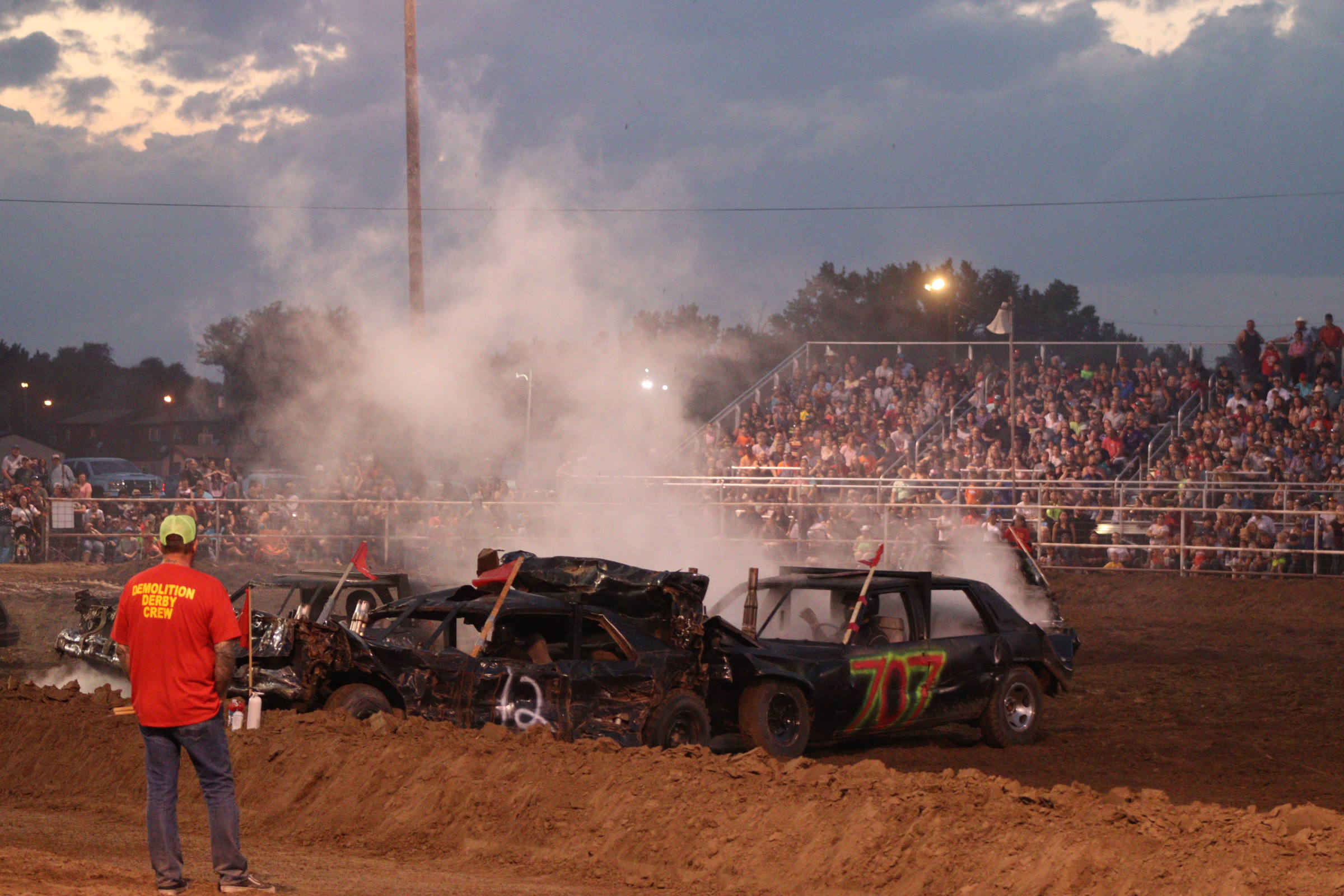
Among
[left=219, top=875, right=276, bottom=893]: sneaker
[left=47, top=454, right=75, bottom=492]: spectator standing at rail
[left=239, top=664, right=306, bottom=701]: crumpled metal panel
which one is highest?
[left=47, top=454, right=75, bottom=492]: spectator standing at rail

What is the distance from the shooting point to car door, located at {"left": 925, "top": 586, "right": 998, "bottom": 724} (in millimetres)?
10125

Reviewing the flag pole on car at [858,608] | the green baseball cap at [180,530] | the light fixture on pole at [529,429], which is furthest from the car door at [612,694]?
the light fixture on pole at [529,429]

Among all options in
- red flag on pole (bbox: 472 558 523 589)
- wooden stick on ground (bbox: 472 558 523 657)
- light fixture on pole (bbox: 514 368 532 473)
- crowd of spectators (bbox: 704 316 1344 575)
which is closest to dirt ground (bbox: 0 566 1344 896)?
wooden stick on ground (bbox: 472 558 523 657)

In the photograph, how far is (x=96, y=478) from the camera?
130ft

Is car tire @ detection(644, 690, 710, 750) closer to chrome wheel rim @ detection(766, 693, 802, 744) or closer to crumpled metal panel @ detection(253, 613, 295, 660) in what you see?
chrome wheel rim @ detection(766, 693, 802, 744)

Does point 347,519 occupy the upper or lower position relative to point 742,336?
lower

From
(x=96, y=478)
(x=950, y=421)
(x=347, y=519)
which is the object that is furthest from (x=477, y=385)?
(x=96, y=478)

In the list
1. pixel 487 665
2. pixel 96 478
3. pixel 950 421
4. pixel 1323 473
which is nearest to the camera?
pixel 487 665

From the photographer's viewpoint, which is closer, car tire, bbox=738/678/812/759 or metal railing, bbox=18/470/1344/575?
car tire, bbox=738/678/812/759

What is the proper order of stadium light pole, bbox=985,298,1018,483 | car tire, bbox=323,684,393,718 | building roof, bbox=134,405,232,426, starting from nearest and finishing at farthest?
1. car tire, bbox=323,684,393,718
2. stadium light pole, bbox=985,298,1018,483
3. building roof, bbox=134,405,232,426

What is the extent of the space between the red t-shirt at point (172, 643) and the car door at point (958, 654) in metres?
6.06

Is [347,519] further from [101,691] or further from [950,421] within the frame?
[101,691]

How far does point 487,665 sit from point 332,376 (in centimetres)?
1821

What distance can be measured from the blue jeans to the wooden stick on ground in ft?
10.3
